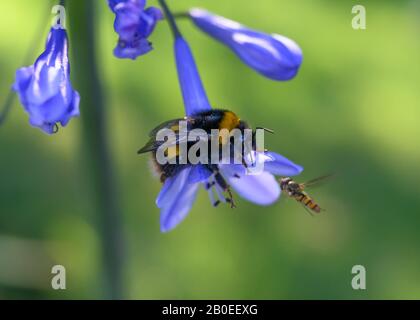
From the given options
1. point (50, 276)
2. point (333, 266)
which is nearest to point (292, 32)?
point (333, 266)

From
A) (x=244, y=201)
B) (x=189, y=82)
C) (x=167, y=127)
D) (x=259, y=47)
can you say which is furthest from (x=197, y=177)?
(x=244, y=201)

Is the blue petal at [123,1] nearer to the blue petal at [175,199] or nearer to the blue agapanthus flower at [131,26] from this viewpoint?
the blue agapanthus flower at [131,26]

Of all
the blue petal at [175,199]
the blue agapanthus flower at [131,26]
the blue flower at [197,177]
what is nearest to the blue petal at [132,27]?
the blue agapanthus flower at [131,26]

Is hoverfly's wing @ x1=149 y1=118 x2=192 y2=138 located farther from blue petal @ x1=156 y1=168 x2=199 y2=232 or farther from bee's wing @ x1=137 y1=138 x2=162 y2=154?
blue petal @ x1=156 y1=168 x2=199 y2=232

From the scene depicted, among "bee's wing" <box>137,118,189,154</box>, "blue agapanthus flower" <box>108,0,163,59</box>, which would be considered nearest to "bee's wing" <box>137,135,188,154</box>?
"bee's wing" <box>137,118,189,154</box>

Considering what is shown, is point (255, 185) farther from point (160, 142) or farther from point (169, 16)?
point (169, 16)
